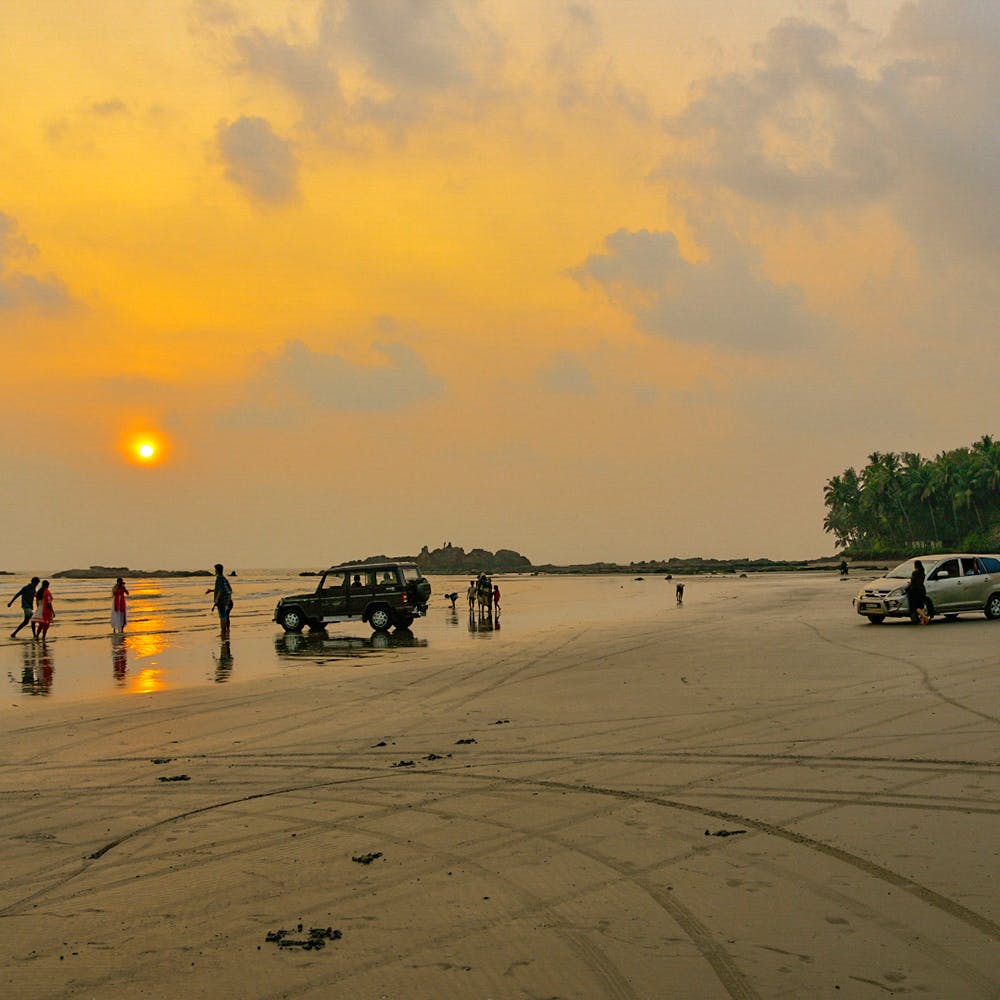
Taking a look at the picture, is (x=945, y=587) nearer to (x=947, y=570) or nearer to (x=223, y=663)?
(x=947, y=570)

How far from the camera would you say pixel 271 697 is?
47.5 feet

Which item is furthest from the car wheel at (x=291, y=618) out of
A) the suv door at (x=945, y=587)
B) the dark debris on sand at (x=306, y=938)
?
the dark debris on sand at (x=306, y=938)

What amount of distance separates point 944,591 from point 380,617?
52.4 feet

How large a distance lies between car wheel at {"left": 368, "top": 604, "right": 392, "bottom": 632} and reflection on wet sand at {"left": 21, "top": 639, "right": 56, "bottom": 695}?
902cm

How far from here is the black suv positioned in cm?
2922

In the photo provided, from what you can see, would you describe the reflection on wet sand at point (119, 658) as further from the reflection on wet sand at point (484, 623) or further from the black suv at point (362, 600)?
the reflection on wet sand at point (484, 623)

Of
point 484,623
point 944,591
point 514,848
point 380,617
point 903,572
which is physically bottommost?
point 514,848

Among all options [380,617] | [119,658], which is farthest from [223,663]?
[380,617]

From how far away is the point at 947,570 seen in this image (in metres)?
25.8

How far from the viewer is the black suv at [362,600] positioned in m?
29.2

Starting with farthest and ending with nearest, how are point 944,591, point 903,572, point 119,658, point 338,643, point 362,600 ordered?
point 362,600, point 903,572, point 338,643, point 944,591, point 119,658

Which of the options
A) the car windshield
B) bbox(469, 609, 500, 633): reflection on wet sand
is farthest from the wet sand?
bbox(469, 609, 500, 633): reflection on wet sand

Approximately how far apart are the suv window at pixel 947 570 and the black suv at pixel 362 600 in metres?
14.4

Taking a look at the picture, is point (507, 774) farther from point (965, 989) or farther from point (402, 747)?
point (965, 989)
